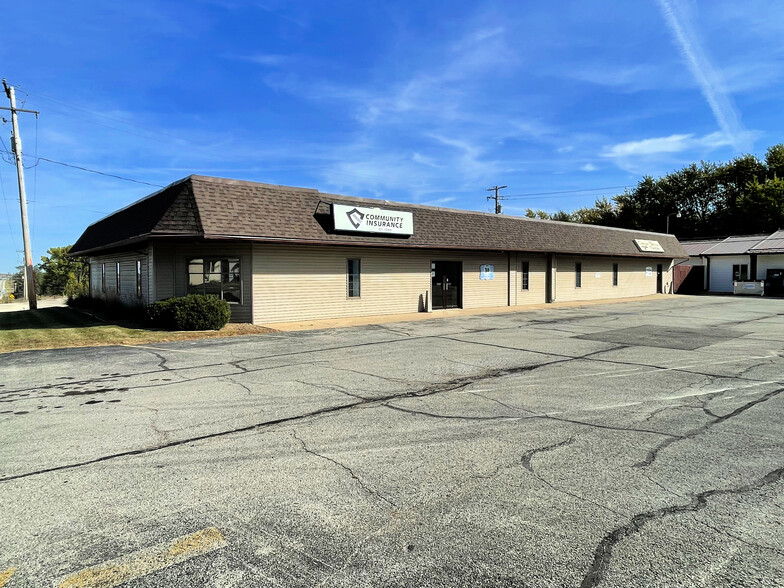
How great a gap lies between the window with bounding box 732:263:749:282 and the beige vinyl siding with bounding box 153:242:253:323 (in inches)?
1569

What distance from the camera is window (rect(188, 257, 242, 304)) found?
16688 millimetres

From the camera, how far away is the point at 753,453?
4723mm

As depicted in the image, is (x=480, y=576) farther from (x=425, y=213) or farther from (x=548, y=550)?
(x=425, y=213)

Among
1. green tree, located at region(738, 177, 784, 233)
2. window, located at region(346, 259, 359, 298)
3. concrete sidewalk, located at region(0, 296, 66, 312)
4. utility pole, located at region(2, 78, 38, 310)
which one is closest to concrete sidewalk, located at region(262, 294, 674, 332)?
window, located at region(346, 259, 359, 298)

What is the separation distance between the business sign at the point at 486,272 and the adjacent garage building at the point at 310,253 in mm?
53

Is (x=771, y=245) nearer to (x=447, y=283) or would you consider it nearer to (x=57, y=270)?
(x=447, y=283)

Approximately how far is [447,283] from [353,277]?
221 inches

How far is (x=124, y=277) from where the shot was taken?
20.9m

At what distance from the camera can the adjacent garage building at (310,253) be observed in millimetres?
15914

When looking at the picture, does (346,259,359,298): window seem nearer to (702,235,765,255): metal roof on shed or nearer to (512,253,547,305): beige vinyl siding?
(512,253,547,305): beige vinyl siding

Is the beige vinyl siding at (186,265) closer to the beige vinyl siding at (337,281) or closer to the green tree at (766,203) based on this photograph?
the beige vinyl siding at (337,281)

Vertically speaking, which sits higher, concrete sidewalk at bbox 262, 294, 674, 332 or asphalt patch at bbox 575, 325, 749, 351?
concrete sidewalk at bbox 262, 294, 674, 332

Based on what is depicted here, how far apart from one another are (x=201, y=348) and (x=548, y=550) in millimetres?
10470

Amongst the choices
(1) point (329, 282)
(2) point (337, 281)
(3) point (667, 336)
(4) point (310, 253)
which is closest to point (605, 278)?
(3) point (667, 336)
